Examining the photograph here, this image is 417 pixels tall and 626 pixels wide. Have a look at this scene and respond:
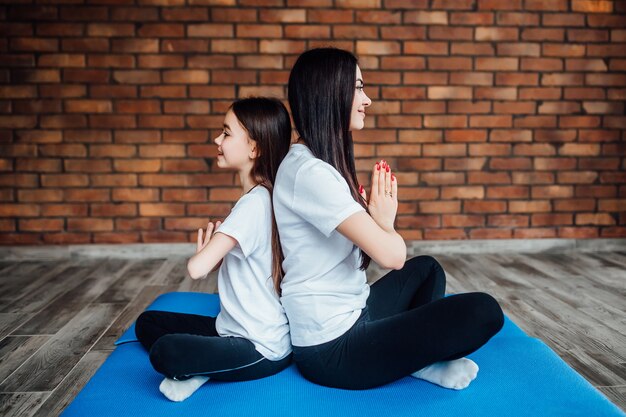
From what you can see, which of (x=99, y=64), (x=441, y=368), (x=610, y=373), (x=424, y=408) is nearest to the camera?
(x=424, y=408)

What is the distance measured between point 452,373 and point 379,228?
17.0 inches

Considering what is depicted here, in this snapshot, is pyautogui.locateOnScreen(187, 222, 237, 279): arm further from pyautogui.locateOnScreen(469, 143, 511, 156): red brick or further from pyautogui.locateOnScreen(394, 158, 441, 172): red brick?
pyautogui.locateOnScreen(469, 143, 511, 156): red brick

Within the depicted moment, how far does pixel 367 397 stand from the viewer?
1374 millimetres

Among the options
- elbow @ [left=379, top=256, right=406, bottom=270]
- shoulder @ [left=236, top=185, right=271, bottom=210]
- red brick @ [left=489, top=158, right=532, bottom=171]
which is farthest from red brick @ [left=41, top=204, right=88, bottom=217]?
elbow @ [left=379, top=256, right=406, bottom=270]

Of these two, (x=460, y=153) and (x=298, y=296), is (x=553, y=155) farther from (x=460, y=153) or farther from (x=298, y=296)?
(x=298, y=296)

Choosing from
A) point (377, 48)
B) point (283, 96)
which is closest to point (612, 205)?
point (377, 48)

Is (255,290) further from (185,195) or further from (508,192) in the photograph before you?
(508,192)

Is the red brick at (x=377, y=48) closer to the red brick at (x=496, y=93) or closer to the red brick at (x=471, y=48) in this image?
the red brick at (x=471, y=48)

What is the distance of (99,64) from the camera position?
346cm

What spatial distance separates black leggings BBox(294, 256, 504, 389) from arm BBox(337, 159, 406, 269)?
0.15 meters

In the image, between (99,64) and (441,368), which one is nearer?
(441,368)

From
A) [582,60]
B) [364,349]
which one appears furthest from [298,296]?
[582,60]

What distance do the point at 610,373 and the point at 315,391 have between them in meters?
0.98

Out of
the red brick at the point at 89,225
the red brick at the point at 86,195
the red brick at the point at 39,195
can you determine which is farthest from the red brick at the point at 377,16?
the red brick at the point at 39,195
